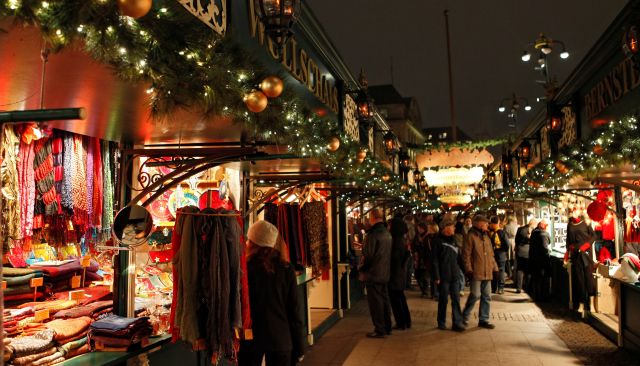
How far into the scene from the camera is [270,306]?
4355 millimetres

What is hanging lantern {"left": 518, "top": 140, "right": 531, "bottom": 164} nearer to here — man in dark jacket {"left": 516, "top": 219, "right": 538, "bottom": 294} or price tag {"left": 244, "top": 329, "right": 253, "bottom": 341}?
man in dark jacket {"left": 516, "top": 219, "right": 538, "bottom": 294}

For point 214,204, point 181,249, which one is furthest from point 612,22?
point 181,249

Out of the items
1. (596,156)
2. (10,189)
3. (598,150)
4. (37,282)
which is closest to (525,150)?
(596,156)

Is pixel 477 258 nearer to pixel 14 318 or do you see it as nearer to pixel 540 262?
pixel 540 262

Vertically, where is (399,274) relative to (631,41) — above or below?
below

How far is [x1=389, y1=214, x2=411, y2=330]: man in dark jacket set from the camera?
9367mm

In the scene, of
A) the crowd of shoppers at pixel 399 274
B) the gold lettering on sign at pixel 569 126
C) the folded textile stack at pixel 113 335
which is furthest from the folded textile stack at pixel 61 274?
the gold lettering on sign at pixel 569 126

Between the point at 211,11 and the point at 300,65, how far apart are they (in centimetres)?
276

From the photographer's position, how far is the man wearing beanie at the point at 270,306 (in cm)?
436

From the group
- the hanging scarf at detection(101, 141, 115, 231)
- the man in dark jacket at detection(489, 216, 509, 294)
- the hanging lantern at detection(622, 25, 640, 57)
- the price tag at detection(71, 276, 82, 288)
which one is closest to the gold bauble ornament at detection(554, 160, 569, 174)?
the hanging lantern at detection(622, 25, 640, 57)

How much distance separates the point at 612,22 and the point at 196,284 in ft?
20.5

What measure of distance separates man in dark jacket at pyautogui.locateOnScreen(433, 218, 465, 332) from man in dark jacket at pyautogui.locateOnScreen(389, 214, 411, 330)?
592 millimetres

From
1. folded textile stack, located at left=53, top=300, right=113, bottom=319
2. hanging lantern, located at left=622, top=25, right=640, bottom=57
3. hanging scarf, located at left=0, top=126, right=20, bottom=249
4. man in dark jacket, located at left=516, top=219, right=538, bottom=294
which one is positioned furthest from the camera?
man in dark jacket, located at left=516, top=219, right=538, bottom=294

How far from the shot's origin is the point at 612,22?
22.6 feet
